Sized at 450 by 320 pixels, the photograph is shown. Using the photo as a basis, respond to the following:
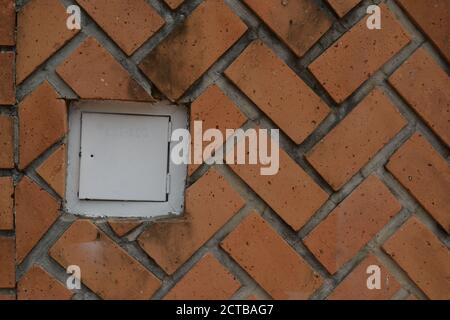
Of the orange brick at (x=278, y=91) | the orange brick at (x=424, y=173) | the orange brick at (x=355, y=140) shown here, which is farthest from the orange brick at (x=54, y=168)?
the orange brick at (x=424, y=173)

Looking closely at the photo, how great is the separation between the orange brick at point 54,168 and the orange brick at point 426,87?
1.97ft

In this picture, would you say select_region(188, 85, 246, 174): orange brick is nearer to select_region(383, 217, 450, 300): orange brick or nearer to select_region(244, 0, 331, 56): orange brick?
select_region(244, 0, 331, 56): orange brick

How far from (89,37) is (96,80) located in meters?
0.07

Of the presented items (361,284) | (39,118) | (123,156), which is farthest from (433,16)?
(39,118)

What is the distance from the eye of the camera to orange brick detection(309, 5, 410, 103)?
3.21 feet

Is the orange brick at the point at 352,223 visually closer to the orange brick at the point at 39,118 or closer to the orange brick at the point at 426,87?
the orange brick at the point at 426,87

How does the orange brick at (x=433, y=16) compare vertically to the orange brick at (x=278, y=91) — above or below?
below

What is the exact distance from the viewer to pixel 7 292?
38.4 inches

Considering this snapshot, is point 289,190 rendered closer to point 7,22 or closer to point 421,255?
point 421,255

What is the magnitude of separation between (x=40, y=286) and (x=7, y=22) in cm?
46

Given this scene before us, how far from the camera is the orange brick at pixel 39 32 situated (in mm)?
938

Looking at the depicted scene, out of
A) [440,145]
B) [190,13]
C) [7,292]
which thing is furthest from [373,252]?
[7,292]

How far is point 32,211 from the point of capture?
37.7 inches

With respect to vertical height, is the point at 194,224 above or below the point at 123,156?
below
